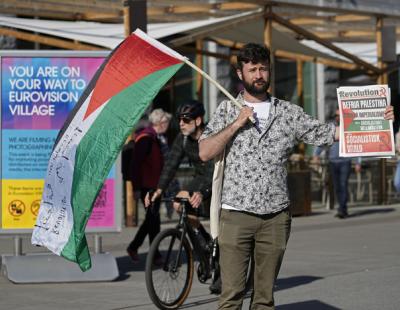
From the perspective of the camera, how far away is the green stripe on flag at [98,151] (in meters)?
7.56

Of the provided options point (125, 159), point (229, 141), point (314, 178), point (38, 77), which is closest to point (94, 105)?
point (229, 141)

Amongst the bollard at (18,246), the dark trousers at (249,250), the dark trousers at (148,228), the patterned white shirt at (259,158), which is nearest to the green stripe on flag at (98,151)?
the patterned white shirt at (259,158)

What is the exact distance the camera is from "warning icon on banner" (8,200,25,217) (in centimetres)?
1115

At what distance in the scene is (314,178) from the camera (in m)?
21.3

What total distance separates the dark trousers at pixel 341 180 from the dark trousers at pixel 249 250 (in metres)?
11.1

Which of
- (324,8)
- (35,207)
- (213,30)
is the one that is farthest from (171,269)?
(324,8)

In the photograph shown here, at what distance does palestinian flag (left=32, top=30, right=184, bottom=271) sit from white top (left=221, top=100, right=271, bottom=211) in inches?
40.9

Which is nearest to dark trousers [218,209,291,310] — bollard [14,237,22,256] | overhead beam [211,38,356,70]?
bollard [14,237,22,256]

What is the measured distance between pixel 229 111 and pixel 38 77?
481 cm

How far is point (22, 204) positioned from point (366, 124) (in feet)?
17.1

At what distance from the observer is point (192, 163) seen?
9836mm

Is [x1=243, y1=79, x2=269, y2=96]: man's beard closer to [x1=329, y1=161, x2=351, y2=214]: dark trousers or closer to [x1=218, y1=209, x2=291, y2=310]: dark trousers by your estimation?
[x1=218, y1=209, x2=291, y2=310]: dark trousers

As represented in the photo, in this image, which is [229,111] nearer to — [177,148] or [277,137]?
[277,137]

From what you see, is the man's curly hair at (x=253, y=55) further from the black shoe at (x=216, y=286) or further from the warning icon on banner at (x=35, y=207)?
the warning icon on banner at (x=35, y=207)
